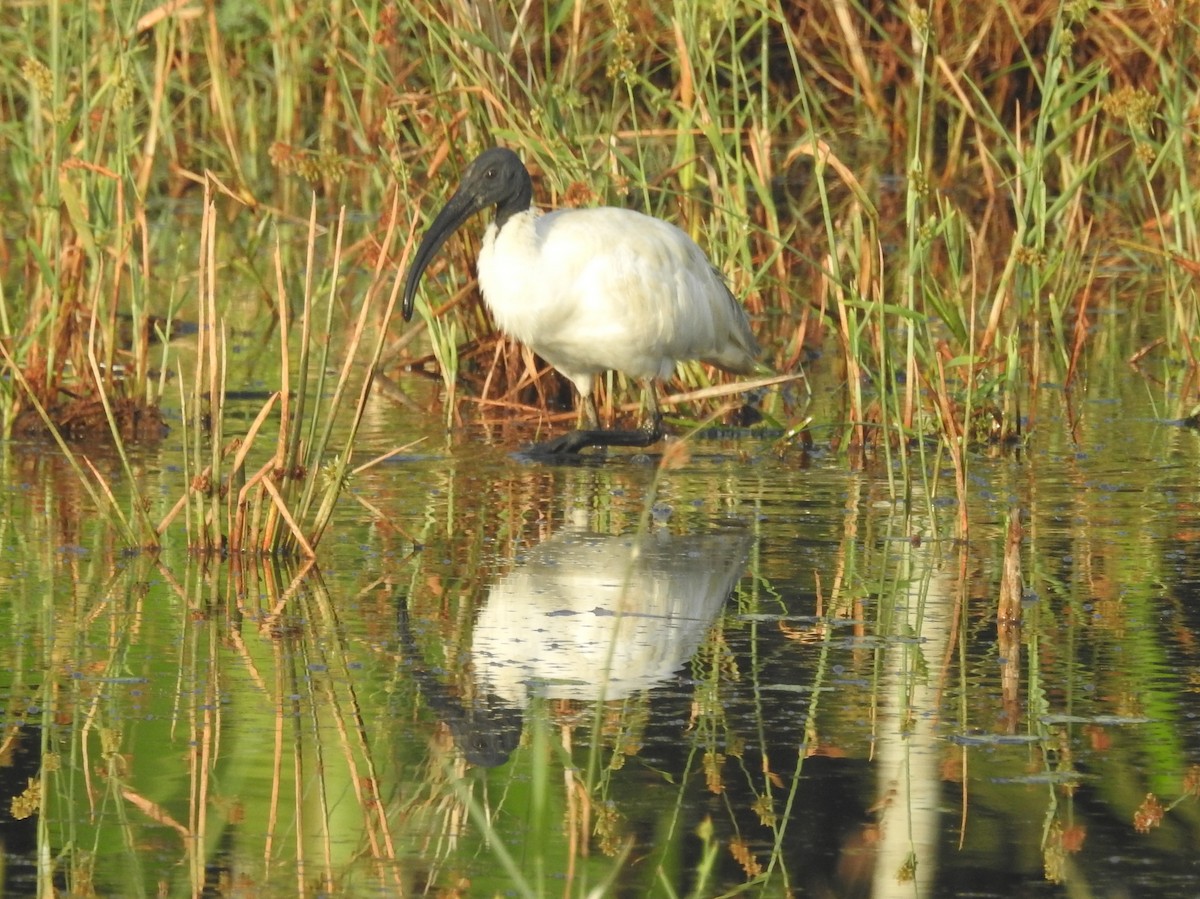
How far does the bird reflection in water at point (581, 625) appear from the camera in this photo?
425 cm

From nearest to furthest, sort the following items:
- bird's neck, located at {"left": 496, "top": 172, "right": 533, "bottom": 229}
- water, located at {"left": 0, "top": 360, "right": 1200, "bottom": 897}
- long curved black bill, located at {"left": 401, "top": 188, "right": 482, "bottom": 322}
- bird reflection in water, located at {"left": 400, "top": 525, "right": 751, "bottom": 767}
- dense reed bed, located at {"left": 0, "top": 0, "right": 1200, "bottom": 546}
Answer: water, located at {"left": 0, "top": 360, "right": 1200, "bottom": 897}, bird reflection in water, located at {"left": 400, "top": 525, "right": 751, "bottom": 767}, dense reed bed, located at {"left": 0, "top": 0, "right": 1200, "bottom": 546}, long curved black bill, located at {"left": 401, "top": 188, "right": 482, "bottom": 322}, bird's neck, located at {"left": 496, "top": 172, "right": 533, "bottom": 229}

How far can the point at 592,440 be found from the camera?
727 centimetres

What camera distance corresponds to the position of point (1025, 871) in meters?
3.38

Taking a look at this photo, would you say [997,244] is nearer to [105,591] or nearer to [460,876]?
[105,591]

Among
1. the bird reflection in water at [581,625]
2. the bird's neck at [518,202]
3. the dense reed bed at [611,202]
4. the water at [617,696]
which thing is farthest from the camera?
the bird's neck at [518,202]

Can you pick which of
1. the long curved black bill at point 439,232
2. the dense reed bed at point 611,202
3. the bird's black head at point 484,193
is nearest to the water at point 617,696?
the dense reed bed at point 611,202

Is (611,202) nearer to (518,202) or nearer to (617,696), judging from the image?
(518,202)

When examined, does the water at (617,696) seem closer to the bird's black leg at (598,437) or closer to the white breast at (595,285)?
the bird's black leg at (598,437)

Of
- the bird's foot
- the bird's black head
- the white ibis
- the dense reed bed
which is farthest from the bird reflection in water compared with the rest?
the bird's black head

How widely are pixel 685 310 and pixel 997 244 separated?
522 cm

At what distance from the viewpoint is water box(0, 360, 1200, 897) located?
3.43m

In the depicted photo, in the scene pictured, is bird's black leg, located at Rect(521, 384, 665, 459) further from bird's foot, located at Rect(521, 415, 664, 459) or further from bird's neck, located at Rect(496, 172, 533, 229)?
bird's neck, located at Rect(496, 172, 533, 229)

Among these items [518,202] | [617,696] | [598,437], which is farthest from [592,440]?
[617,696]

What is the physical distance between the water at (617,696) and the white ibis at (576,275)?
0.74 meters
